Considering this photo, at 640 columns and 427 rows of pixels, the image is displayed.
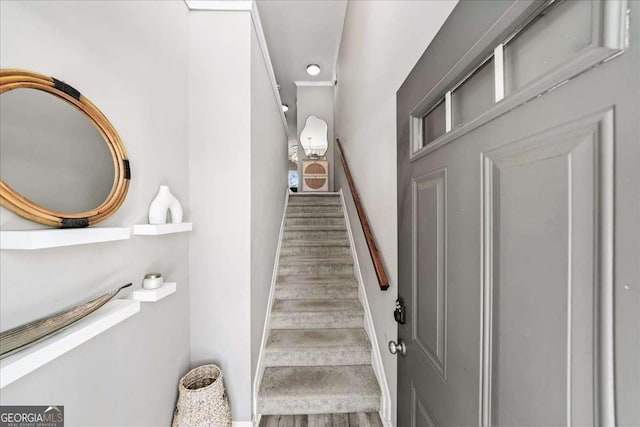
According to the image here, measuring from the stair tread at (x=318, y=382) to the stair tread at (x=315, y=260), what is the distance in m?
1.04

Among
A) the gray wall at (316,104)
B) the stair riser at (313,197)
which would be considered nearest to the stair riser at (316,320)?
the stair riser at (313,197)

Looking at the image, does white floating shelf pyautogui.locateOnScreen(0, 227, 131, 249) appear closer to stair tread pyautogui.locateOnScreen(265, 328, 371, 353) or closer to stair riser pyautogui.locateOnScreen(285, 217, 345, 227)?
stair tread pyautogui.locateOnScreen(265, 328, 371, 353)

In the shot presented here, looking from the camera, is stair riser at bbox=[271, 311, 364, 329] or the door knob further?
stair riser at bbox=[271, 311, 364, 329]

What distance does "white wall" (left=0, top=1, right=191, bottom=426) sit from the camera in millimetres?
662

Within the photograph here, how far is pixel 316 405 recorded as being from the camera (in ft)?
5.16

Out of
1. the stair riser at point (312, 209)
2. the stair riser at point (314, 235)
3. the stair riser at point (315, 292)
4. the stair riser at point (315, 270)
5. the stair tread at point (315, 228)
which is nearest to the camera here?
the stair riser at point (315, 292)

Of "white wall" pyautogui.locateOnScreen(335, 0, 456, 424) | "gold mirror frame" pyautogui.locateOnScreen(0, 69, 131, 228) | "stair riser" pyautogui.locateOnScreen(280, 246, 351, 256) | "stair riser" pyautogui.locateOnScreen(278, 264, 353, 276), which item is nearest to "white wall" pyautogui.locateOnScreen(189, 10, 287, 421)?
"gold mirror frame" pyautogui.locateOnScreen(0, 69, 131, 228)

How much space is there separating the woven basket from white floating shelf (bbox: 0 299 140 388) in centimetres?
69

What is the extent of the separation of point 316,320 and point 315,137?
3.60 metres

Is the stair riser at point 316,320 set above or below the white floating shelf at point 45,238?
below

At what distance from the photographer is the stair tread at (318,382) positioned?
1585mm

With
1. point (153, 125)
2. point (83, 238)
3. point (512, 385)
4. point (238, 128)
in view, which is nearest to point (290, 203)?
point (238, 128)

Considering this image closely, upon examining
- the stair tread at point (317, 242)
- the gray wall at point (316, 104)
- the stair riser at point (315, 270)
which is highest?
the gray wall at point (316, 104)

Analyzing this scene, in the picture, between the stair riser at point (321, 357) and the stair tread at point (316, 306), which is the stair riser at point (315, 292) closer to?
the stair tread at point (316, 306)
